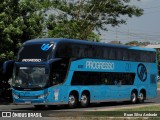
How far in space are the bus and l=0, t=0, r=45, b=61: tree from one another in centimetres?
389

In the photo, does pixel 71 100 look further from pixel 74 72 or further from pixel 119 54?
pixel 119 54

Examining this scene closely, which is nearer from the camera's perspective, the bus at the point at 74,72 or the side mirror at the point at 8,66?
the bus at the point at 74,72

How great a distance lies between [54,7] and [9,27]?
9485mm

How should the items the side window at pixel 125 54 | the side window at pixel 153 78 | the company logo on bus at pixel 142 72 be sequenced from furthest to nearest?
the side window at pixel 153 78 → the company logo on bus at pixel 142 72 → the side window at pixel 125 54

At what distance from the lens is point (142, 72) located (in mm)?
32812

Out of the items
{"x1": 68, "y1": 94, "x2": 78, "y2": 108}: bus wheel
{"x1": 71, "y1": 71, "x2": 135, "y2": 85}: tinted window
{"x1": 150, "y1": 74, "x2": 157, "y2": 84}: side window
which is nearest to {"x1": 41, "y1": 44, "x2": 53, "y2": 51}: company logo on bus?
{"x1": 71, "y1": 71, "x2": 135, "y2": 85}: tinted window

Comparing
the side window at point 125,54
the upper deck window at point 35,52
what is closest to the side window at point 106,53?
the side window at point 125,54

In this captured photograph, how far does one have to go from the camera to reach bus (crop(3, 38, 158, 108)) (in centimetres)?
2516

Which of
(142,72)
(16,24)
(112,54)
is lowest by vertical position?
(142,72)

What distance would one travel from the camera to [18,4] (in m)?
33.0

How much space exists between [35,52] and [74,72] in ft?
8.01

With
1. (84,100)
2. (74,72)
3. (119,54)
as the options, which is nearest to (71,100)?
(84,100)

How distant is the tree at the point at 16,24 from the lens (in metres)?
31.4

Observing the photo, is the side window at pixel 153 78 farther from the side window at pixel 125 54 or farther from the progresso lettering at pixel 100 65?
the progresso lettering at pixel 100 65
